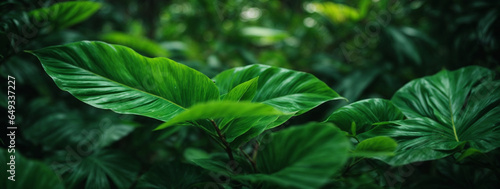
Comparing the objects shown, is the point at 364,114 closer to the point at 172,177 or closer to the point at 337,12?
the point at 172,177

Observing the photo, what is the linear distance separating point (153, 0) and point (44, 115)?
1002 millimetres

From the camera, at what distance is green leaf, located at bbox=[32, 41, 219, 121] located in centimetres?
43

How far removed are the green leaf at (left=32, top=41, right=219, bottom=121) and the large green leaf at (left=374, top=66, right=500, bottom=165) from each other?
1.16 ft

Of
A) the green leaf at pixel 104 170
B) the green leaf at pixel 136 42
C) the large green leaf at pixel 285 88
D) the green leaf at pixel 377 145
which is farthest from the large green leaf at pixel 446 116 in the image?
the green leaf at pixel 136 42

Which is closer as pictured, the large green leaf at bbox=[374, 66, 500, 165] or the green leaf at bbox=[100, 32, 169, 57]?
the large green leaf at bbox=[374, 66, 500, 165]

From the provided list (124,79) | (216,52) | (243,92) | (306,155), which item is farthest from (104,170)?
(216,52)

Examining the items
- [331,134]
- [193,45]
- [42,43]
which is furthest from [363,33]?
[42,43]

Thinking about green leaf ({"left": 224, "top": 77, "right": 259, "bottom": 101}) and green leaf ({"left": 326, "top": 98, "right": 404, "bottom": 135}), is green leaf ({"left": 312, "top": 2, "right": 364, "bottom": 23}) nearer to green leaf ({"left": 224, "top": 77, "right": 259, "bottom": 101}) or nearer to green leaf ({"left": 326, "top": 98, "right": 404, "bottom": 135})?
green leaf ({"left": 326, "top": 98, "right": 404, "bottom": 135})

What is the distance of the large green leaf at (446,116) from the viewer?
1.39 ft

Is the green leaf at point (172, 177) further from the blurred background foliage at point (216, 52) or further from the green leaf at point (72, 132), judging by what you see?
the green leaf at point (72, 132)

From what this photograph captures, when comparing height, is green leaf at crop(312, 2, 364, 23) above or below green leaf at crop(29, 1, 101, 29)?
above

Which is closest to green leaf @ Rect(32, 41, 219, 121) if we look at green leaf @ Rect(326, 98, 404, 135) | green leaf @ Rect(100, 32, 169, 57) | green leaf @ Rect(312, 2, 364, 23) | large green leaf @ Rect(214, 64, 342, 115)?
large green leaf @ Rect(214, 64, 342, 115)

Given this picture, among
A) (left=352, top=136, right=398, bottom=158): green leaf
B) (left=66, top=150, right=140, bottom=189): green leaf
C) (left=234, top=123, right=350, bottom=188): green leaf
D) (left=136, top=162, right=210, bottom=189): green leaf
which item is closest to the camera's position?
(left=234, top=123, right=350, bottom=188): green leaf

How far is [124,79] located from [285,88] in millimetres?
306
